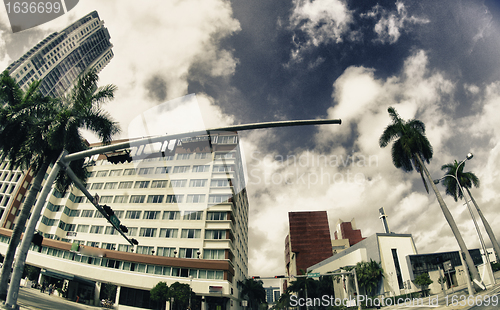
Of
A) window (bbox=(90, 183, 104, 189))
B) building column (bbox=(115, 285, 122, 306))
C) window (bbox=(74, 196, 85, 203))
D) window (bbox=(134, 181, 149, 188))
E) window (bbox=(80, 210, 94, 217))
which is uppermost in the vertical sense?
window (bbox=(90, 183, 104, 189))

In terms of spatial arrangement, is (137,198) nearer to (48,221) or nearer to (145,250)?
(145,250)

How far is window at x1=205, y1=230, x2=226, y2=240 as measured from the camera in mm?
48594

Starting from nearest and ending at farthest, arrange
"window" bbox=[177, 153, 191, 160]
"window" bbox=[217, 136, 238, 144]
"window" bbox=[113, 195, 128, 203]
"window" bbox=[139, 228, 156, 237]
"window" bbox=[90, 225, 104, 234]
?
"window" bbox=[139, 228, 156, 237] < "window" bbox=[90, 225, 104, 234] < "window" bbox=[113, 195, 128, 203] < "window" bbox=[177, 153, 191, 160] < "window" bbox=[217, 136, 238, 144]

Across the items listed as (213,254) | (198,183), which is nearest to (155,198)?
(198,183)

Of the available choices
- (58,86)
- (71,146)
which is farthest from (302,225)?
(58,86)

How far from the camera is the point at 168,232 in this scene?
1965 inches

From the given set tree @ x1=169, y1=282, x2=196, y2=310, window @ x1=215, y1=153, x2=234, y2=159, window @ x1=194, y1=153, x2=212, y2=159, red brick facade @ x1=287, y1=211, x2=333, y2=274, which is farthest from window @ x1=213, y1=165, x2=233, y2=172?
red brick facade @ x1=287, y1=211, x2=333, y2=274

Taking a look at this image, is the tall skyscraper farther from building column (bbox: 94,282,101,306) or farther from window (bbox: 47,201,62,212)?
building column (bbox: 94,282,101,306)

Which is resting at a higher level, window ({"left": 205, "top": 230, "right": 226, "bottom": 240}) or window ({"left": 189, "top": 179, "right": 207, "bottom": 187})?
window ({"left": 189, "top": 179, "right": 207, "bottom": 187})

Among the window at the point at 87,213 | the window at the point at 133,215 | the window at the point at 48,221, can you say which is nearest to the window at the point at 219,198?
the window at the point at 133,215

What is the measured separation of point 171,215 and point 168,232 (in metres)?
3.65

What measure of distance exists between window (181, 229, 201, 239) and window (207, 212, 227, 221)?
3.55m

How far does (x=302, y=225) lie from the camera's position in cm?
15175

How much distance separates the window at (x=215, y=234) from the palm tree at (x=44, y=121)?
1404 inches
